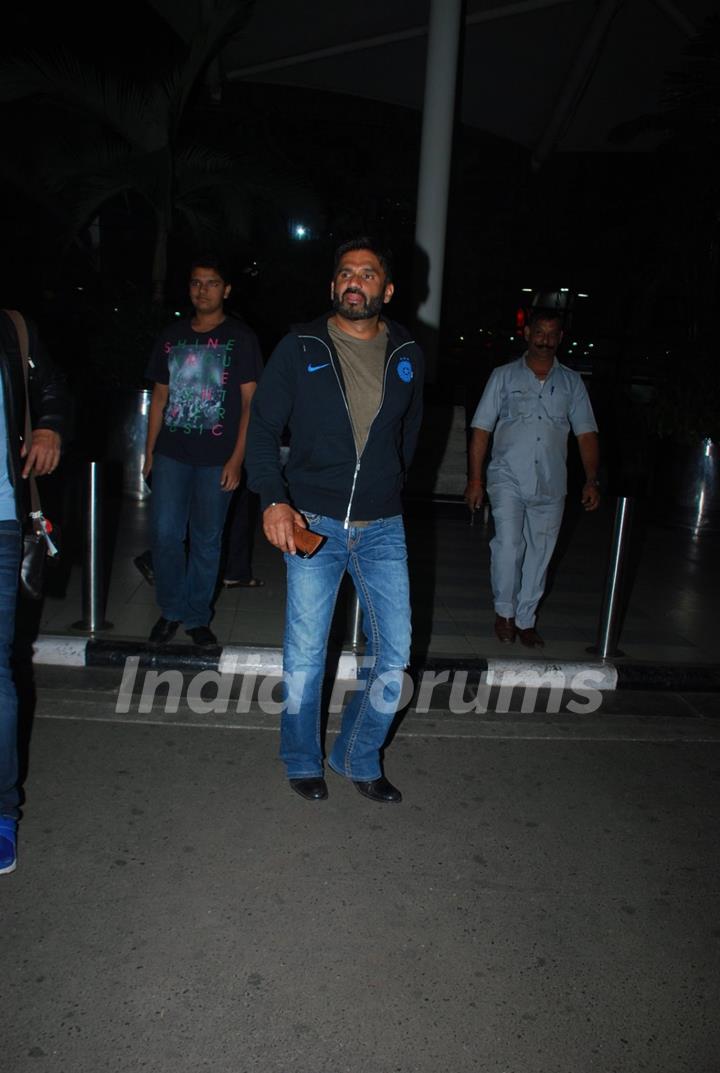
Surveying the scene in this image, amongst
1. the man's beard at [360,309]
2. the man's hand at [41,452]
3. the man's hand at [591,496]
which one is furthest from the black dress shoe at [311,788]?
the man's hand at [591,496]

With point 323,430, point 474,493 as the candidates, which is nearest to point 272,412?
point 323,430

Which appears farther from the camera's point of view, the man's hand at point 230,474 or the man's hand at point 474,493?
the man's hand at point 474,493

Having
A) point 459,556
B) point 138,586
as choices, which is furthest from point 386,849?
point 459,556

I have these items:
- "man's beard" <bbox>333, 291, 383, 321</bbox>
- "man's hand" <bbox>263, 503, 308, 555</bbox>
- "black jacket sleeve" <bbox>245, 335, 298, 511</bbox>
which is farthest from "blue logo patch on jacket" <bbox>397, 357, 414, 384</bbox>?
"man's hand" <bbox>263, 503, 308, 555</bbox>

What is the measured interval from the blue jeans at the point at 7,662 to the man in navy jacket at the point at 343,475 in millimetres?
855

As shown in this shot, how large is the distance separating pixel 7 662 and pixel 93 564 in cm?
234

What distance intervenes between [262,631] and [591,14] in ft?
45.1

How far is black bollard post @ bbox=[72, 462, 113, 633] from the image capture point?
527 cm

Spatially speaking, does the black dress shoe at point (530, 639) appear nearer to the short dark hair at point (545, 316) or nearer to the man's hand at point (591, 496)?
the man's hand at point (591, 496)

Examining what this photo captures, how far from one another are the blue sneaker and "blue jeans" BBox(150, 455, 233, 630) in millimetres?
2084

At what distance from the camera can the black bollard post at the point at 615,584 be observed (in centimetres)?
545

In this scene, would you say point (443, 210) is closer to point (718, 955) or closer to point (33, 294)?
point (33, 294)

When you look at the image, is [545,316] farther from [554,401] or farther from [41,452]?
[41,452]

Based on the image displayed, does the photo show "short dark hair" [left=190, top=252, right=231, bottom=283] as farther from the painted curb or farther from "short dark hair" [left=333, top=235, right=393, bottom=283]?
the painted curb
